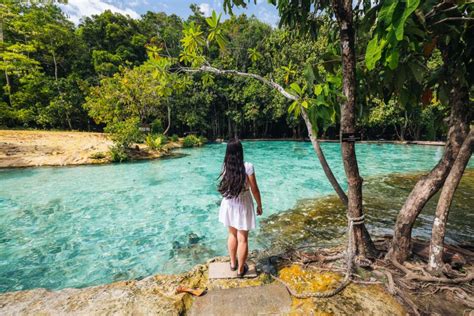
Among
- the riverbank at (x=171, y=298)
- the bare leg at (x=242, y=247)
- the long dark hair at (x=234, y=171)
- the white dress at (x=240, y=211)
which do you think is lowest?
the riverbank at (x=171, y=298)

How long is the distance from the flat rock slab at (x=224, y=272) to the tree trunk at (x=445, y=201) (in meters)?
1.83

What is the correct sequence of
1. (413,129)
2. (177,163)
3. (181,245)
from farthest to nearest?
(413,129) < (177,163) < (181,245)

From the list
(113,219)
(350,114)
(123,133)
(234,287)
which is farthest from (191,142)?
(350,114)

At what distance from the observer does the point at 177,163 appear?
1437 centimetres

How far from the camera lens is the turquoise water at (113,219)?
13.0ft

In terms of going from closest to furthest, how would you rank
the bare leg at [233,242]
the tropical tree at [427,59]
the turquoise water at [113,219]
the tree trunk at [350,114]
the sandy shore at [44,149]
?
the tropical tree at [427,59] → the tree trunk at [350,114] → the bare leg at [233,242] → the turquoise water at [113,219] → the sandy shore at [44,149]

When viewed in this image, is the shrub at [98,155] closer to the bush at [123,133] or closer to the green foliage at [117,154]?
the green foliage at [117,154]

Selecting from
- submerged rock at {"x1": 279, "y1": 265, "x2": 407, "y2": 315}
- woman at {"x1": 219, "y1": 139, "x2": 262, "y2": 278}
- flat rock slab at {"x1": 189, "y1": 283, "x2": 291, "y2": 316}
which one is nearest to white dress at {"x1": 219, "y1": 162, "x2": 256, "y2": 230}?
woman at {"x1": 219, "y1": 139, "x2": 262, "y2": 278}

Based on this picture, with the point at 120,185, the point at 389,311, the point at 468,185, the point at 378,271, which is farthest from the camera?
the point at 120,185

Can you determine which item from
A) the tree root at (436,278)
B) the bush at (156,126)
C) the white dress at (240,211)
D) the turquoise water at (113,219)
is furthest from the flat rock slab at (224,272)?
the bush at (156,126)

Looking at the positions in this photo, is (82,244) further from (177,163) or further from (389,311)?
(177,163)

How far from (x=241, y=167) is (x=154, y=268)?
268 cm

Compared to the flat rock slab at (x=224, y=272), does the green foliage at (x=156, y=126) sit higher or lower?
higher

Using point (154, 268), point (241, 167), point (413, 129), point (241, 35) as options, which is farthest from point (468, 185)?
point (241, 35)
